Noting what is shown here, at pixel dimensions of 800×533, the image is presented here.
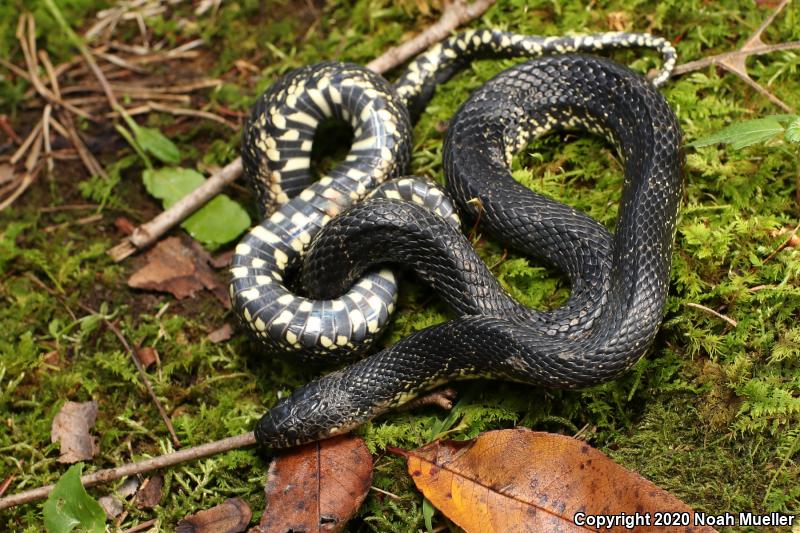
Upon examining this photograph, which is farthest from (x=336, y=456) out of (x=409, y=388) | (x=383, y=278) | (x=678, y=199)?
(x=678, y=199)

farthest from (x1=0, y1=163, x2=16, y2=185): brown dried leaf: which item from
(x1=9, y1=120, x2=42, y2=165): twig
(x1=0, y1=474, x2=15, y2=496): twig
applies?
(x1=0, y1=474, x2=15, y2=496): twig

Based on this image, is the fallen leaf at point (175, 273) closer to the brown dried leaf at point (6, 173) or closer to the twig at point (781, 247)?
the brown dried leaf at point (6, 173)

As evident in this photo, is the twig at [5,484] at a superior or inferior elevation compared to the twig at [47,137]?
inferior

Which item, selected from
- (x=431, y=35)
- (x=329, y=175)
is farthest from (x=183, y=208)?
(x=431, y=35)

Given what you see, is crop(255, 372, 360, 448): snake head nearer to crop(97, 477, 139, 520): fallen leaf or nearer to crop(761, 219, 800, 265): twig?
crop(97, 477, 139, 520): fallen leaf

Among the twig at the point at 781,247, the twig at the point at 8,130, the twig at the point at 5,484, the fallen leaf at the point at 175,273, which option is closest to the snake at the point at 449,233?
the twig at the point at 781,247
